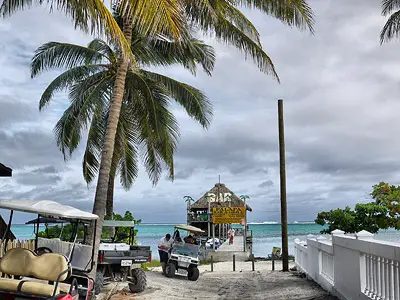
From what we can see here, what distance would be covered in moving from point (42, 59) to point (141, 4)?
34.7 feet

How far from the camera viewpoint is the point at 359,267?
856cm

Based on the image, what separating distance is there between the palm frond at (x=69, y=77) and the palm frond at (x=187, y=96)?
6.61ft

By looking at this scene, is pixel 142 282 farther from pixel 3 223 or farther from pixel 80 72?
pixel 80 72

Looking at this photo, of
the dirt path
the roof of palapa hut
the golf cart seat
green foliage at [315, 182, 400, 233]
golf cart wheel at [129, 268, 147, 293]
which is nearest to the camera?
the golf cart seat

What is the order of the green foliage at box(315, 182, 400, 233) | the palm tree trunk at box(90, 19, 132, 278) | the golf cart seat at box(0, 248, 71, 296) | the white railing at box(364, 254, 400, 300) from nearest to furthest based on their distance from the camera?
the white railing at box(364, 254, 400, 300), the golf cart seat at box(0, 248, 71, 296), the palm tree trunk at box(90, 19, 132, 278), the green foliage at box(315, 182, 400, 233)

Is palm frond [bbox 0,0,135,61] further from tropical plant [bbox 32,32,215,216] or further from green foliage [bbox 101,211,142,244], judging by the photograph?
green foliage [bbox 101,211,142,244]

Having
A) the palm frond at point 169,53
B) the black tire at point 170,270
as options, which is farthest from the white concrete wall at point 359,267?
the palm frond at point 169,53

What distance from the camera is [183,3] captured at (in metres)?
13.6

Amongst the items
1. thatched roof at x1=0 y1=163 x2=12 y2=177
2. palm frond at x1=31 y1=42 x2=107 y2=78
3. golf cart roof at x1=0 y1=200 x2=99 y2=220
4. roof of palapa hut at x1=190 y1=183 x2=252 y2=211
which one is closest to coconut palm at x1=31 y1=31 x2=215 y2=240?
palm frond at x1=31 y1=42 x2=107 y2=78

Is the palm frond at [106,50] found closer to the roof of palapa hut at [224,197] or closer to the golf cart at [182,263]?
the golf cart at [182,263]

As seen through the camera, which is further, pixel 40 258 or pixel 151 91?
pixel 151 91

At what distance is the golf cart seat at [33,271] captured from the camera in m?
7.20

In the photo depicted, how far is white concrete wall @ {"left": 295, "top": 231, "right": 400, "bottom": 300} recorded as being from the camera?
6906 millimetres

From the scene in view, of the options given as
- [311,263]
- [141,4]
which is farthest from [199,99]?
[141,4]
